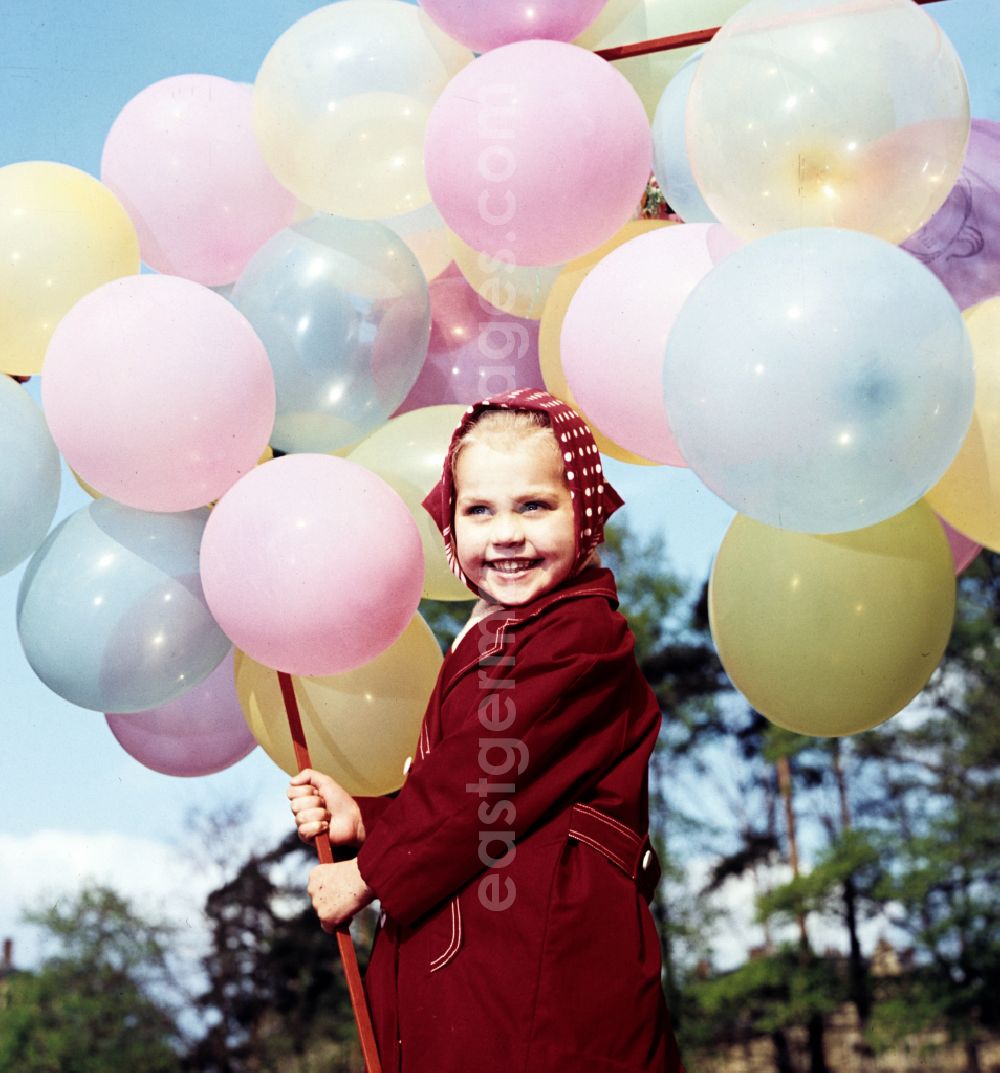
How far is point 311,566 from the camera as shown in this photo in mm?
1941

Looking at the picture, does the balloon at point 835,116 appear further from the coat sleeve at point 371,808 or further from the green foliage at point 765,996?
the green foliage at point 765,996

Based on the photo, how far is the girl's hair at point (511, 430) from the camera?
1.79 meters

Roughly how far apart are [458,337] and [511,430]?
0.86m

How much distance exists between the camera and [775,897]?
1058cm

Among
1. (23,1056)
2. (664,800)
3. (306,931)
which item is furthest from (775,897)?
(23,1056)

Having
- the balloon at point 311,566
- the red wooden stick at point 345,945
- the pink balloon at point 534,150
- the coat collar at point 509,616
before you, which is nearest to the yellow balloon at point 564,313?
the pink balloon at point 534,150

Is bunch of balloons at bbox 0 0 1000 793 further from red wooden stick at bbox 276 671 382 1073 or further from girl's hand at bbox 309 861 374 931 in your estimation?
girl's hand at bbox 309 861 374 931

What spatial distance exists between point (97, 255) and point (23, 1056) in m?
9.67

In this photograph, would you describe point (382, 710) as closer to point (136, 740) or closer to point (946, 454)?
point (136, 740)

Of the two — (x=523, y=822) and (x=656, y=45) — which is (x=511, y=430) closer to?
(x=523, y=822)

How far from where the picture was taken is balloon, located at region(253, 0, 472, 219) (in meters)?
2.29

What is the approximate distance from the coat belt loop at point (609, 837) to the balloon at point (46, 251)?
4.16 ft

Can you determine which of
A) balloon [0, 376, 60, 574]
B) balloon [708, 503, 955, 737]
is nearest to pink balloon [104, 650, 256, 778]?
balloon [0, 376, 60, 574]

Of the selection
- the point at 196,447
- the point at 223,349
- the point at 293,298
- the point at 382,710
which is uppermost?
the point at 293,298
